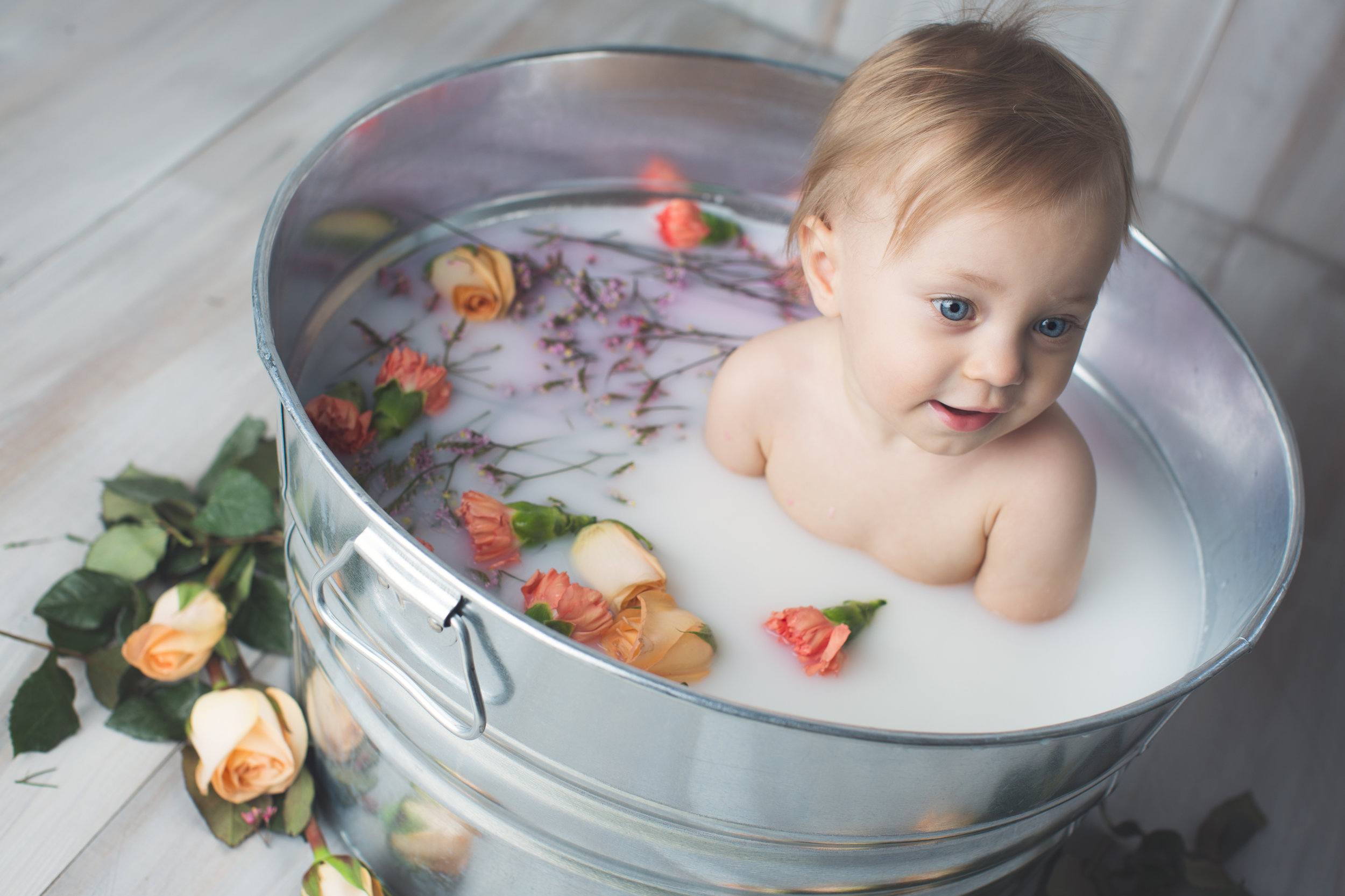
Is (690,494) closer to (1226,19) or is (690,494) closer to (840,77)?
(840,77)

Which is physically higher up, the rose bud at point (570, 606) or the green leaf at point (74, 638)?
the rose bud at point (570, 606)

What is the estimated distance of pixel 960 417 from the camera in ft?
2.42

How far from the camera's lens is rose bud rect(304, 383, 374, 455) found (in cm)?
87

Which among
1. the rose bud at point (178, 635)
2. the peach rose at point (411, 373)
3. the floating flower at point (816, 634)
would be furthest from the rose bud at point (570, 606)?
the rose bud at point (178, 635)

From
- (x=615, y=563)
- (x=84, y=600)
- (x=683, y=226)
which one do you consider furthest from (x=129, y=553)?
(x=683, y=226)

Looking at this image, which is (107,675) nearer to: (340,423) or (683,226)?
(340,423)

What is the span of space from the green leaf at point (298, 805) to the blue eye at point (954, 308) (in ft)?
2.12

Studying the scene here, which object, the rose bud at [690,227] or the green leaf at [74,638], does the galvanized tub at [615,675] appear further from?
the green leaf at [74,638]

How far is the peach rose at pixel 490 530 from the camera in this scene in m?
0.80

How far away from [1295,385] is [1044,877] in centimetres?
81

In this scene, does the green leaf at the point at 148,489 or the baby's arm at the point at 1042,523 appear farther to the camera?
the green leaf at the point at 148,489

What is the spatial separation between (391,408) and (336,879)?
1.18 ft

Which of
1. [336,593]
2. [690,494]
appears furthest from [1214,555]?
[336,593]

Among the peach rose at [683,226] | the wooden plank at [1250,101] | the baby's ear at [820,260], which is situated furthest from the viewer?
A: the wooden plank at [1250,101]
